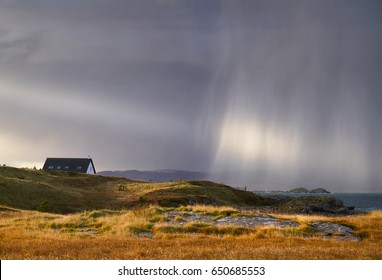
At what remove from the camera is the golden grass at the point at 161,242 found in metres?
16.4

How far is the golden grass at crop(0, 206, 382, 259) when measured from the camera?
53.8 feet

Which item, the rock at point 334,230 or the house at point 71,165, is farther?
the house at point 71,165

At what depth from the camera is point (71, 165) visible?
14025cm

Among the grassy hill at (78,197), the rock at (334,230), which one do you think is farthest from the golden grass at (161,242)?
the grassy hill at (78,197)

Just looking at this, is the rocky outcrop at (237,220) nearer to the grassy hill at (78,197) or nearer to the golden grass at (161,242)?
the golden grass at (161,242)

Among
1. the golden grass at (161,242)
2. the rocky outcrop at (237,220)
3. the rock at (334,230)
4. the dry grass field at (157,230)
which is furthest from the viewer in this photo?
the rocky outcrop at (237,220)

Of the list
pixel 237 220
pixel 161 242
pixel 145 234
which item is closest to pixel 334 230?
pixel 237 220

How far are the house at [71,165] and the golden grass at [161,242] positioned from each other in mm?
93553

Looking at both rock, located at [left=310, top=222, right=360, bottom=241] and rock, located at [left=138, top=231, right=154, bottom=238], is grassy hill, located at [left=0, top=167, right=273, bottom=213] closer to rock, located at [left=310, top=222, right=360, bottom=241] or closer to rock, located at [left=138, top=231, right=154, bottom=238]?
rock, located at [left=138, top=231, right=154, bottom=238]

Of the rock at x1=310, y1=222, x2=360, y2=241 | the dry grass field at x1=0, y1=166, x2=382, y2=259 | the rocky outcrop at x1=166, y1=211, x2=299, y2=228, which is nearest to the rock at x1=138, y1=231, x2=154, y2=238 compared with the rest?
the dry grass field at x1=0, y1=166, x2=382, y2=259

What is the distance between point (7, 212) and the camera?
147 feet

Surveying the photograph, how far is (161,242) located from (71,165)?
411 ft

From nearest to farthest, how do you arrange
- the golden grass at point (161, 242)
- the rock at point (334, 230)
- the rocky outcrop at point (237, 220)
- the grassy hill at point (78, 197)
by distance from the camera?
the golden grass at point (161, 242) < the rock at point (334, 230) < the rocky outcrop at point (237, 220) < the grassy hill at point (78, 197)

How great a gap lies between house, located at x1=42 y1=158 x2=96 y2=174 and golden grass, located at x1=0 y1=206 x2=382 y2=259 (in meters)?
93.6
